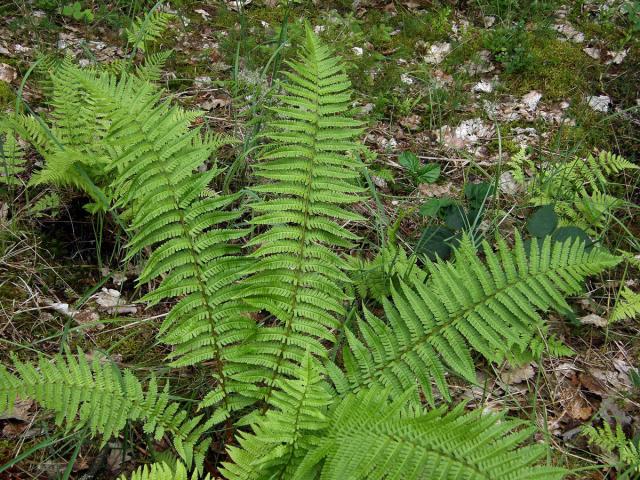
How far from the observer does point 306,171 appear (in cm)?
252

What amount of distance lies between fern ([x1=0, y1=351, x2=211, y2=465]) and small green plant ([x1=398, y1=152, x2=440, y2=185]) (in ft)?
7.31

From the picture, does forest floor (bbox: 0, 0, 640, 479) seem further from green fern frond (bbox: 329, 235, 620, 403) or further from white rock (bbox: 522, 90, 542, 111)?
green fern frond (bbox: 329, 235, 620, 403)

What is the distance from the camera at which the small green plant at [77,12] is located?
4734 millimetres

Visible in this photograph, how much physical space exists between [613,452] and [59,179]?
3154 millimetres

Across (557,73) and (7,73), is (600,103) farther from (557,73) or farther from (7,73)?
(7,73)

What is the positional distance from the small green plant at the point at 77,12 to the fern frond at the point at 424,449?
430cm

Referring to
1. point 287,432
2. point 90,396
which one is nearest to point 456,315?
point 287,432

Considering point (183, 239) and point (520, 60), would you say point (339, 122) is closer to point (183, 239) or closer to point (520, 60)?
point (183, 239)

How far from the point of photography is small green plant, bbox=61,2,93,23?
4734 mm

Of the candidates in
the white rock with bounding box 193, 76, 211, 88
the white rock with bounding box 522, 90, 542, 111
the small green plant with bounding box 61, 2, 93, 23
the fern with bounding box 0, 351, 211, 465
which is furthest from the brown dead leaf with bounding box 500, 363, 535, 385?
the small green plant with bounding box 61, 2, 93, 23

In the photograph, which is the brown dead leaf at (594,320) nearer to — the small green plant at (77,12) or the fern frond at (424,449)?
the fern frond at (424,449)

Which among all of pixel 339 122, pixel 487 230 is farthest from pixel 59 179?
pixel 487 230

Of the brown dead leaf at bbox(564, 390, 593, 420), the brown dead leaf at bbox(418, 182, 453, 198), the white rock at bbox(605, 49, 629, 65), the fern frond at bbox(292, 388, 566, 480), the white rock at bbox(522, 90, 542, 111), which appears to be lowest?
the brown dead leaf at bbox(564, 390, 593, 420)

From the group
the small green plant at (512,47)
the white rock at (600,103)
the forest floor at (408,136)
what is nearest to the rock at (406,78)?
the forest floor at (408,136)
